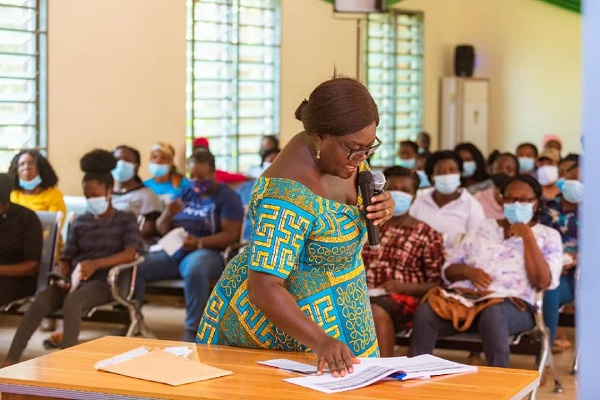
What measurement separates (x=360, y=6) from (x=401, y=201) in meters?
5.45

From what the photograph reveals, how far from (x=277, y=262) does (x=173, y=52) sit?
805cm

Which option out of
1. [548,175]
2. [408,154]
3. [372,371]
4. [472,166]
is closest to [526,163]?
[408,154]

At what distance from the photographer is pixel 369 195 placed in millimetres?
2955

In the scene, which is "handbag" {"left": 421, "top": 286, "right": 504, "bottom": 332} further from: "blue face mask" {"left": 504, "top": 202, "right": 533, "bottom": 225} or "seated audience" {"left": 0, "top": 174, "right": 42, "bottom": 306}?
"seated audience" {"left": 0, "top": 174, "right": 42, "bottom": 306}

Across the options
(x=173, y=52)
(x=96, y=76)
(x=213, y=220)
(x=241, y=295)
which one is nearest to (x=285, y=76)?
(x=173, y=52)

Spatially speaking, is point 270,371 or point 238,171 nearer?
point 270,371

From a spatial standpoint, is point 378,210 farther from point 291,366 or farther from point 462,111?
point 462,111

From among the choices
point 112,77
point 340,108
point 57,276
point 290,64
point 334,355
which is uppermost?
point 290,64

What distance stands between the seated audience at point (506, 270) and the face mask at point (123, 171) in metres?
3.34

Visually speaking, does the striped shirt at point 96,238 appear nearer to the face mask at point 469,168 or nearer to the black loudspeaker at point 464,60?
the face mask at point 469,168

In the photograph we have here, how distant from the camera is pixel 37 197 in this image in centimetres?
772

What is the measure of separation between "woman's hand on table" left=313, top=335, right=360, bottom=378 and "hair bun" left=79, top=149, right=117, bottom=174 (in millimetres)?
4249

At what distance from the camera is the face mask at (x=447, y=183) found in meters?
7.17

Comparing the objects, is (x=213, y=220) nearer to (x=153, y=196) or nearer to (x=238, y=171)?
(x=153, y=196)
